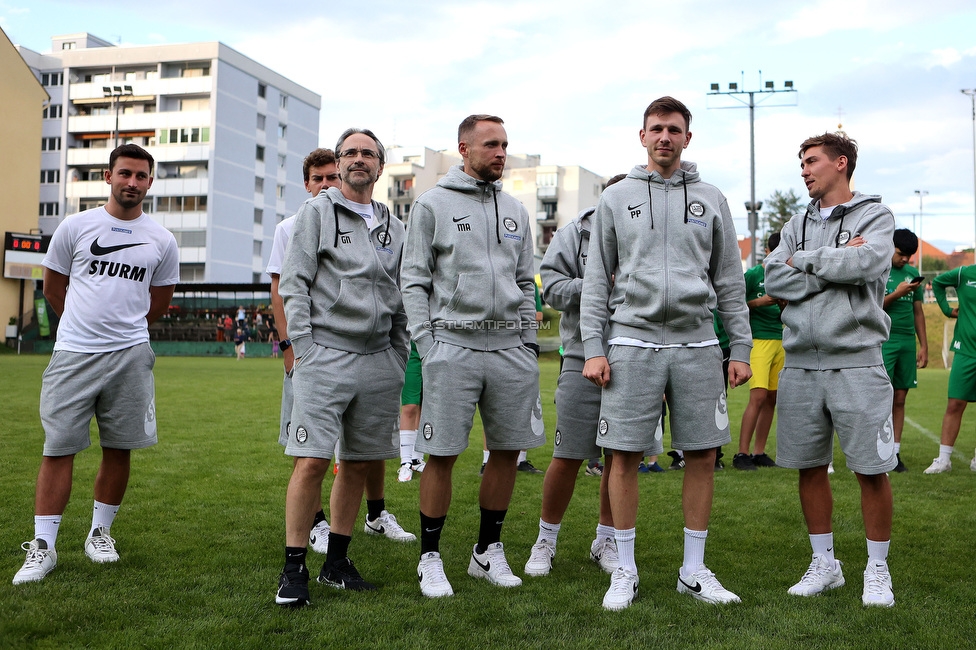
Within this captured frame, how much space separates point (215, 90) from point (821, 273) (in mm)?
65043

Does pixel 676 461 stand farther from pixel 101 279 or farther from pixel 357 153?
pixel 101 279

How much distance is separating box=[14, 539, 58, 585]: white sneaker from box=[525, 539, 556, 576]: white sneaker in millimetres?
2460

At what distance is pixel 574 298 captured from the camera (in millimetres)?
4879

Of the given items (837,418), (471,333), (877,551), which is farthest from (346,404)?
(877,551)

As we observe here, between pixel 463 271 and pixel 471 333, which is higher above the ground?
pixel 463 271

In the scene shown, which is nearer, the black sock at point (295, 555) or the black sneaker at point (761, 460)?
the black sock at point (295, 555)

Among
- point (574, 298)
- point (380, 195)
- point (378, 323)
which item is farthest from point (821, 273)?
point (380, 195)

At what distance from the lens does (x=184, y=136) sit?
64.4 metres

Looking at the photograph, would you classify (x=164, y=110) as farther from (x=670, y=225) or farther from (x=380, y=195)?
(x=670, y=225)

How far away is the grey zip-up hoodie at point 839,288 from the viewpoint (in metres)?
4.14

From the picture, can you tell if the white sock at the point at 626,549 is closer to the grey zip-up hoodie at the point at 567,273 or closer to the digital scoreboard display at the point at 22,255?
the grey zip-up hoodie at the point at 567,273

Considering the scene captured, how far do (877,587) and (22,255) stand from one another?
45.3m

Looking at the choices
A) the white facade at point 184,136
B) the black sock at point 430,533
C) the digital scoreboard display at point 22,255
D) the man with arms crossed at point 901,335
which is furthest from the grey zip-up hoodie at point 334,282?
the white facade at point 184,136

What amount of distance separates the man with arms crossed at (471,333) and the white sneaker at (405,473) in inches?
119
